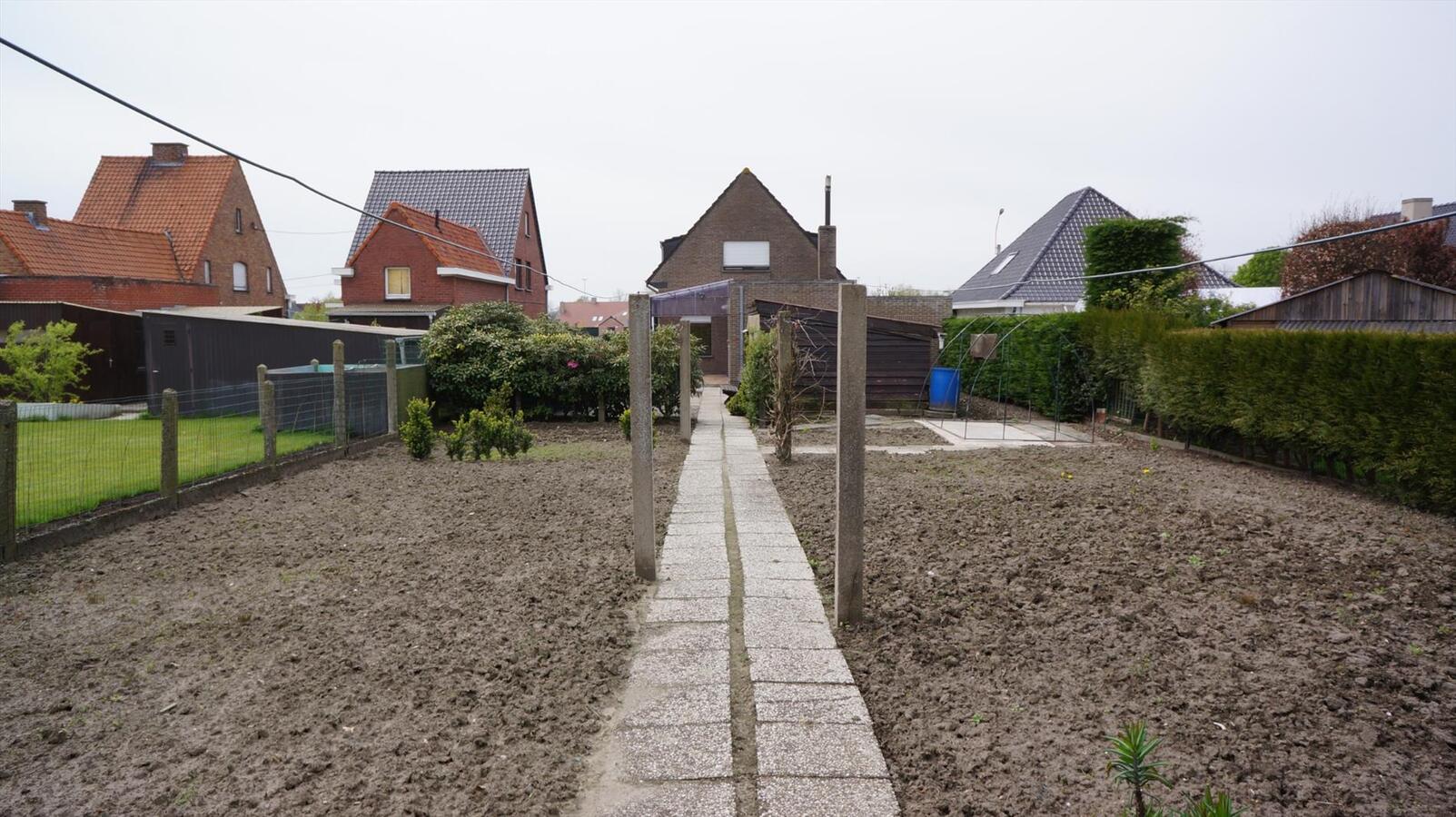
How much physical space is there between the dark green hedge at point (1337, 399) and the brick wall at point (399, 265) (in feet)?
88.8

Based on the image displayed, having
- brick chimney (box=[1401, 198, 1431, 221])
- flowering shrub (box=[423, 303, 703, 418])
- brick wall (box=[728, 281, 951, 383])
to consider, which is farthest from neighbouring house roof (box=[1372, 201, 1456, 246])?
flowering shrub (box=[423, 303, 703, 418])

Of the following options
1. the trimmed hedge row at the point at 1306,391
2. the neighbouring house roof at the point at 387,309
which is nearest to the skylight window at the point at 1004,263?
the trimmed hedge row at the point at 1306,391

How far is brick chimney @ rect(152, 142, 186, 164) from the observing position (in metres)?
35.6

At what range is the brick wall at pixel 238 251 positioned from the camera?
34156 millimetres

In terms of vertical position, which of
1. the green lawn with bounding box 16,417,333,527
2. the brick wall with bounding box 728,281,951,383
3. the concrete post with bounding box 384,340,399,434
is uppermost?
the brick wall with bounding box 728,281,951,383

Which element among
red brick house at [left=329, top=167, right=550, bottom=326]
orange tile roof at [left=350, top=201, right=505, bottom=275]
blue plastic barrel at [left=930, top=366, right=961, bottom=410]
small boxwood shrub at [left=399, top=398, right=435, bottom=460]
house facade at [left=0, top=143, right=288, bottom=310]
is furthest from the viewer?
red brick house at [left=329, top=167, right=550, bottom=326]

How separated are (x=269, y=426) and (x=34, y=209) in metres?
26.9

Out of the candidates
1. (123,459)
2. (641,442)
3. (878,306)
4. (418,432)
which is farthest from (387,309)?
(641,442)

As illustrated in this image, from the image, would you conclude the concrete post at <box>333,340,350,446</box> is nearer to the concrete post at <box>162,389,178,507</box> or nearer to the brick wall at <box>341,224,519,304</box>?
the concrete post at <box>162,389,178,507</box>

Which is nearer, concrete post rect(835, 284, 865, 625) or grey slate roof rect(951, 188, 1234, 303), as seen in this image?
concrete post rect(835, 284, 865, 625)

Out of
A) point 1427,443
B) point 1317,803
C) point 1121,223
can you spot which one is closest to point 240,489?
point 1317,803

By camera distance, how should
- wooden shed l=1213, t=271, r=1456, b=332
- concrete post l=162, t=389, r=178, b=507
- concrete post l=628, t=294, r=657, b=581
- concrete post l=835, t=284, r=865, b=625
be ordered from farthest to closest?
wooden shed l=1213, t=271, r=1456, b=332 < concrete post l=162, t=389, r=178, b=507 < concrete post l=628, t=294, r=657, b=581 < concrete post l=835, t=284, r=865, b=625

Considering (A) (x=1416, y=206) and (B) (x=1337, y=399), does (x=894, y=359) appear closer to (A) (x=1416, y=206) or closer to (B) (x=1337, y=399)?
(B) (x=1337, y=399)

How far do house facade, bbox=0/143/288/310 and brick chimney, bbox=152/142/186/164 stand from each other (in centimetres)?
4
